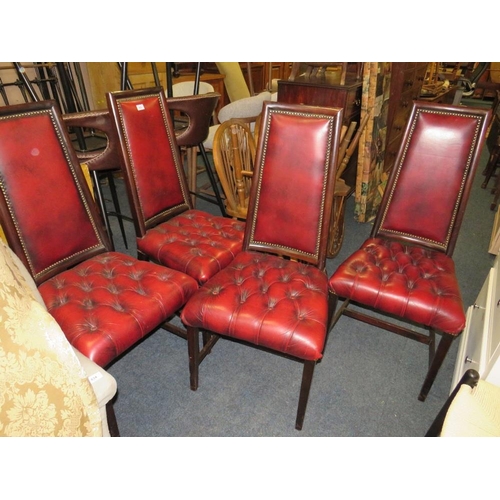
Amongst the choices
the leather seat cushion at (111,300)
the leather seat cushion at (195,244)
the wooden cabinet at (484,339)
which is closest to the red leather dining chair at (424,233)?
the wooden cabinet at (484,339)

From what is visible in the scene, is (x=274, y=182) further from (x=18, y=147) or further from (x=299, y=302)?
(x=18, y=147)

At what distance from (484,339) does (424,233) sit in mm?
523

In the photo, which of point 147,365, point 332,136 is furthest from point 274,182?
point 147,365

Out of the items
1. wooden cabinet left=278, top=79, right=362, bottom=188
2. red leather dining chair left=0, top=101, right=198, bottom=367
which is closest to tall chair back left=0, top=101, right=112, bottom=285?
red leather dining chair left=0, top=101, right=198, bottom=367

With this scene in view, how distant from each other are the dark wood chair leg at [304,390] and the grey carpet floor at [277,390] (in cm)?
6

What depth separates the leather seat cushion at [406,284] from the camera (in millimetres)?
1361

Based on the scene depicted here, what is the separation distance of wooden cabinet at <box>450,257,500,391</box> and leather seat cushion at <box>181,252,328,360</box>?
0.60 meters

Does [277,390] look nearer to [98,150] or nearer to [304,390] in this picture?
[304,390]

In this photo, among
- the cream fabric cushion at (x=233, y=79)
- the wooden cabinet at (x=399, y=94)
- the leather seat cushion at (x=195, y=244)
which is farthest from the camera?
the cream fabric cushion at (x=233, y=79)

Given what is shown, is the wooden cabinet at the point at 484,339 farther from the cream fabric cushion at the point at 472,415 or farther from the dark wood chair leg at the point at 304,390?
the dark wood chair leg at the point at 304,390

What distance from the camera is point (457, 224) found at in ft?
5.23

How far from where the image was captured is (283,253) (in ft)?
5.31

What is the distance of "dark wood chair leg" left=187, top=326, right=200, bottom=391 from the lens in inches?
57.1

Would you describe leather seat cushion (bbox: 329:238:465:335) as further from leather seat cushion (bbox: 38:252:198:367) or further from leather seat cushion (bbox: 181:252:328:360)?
leather seat cushion (bbox: 38:252:198:367)
